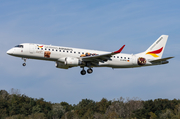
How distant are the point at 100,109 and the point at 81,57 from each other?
74.7m

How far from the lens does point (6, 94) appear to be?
13950 cm

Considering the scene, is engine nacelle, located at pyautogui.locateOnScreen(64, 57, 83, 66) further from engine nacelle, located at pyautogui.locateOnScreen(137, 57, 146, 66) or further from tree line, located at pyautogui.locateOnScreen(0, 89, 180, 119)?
tree line, located at pyautogui.locateOnScreen(0, 89, 180, 119)

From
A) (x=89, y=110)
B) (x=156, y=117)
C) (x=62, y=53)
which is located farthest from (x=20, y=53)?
(x=89, y=110)

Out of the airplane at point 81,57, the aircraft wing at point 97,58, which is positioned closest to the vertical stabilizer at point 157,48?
the airplane at point 81,57

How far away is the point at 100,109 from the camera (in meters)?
122

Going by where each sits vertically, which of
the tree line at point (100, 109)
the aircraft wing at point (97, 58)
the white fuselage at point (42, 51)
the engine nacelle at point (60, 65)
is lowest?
the tree line at point (100, 109)

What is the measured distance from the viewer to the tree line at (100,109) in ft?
325

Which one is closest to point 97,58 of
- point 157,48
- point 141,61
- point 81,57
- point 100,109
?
point 81,57

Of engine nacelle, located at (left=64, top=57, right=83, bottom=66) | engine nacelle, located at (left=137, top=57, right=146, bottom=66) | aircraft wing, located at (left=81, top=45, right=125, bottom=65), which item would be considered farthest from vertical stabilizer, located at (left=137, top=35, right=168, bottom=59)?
engine nacelle, located at (left=64, top=57, right=83, bottom=66)

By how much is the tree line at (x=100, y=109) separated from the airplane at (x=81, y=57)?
41.6 metres

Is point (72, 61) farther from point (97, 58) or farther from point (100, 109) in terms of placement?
point (100, 109)

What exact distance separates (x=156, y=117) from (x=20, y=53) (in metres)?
60.4

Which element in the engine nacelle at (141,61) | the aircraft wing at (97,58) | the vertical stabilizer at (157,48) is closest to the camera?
the aircraft wing at (97,58)

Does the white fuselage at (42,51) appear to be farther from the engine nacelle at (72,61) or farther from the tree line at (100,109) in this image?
the tree line at (100,109)
